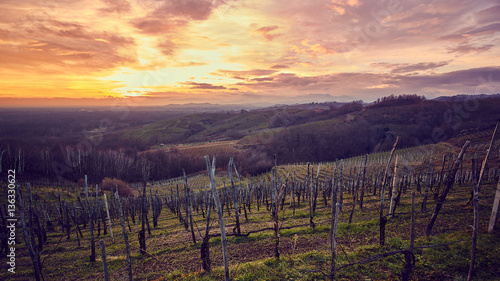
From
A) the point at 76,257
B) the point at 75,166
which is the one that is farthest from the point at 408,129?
the point at 75,166

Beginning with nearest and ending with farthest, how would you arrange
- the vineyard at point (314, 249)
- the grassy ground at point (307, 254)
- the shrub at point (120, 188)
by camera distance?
the vineyard at point (314, 249) → the grassy ground at point (307, 254) → the shrub at point (120, 188)

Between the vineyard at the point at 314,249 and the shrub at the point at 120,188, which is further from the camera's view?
the shrub at the point at 120,188

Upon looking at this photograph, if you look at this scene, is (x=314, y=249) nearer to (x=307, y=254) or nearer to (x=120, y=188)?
(x=307, y=254)

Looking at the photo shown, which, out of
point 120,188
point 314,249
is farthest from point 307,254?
point 120,188

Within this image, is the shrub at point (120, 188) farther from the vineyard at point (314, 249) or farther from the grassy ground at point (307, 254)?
the grassy ground at point (307, 254)

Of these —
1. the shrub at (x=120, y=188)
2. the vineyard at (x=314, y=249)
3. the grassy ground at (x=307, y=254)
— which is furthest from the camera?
the shrub at (x=120, y=188)

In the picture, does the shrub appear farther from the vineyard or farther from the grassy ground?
the grassy ground

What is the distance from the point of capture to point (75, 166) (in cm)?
6588

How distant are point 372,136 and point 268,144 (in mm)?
43513

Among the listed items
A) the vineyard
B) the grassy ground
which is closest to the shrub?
the vineyard

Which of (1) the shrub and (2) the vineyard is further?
(1) the shrub

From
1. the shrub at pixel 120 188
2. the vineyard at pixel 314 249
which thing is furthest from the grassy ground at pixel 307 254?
the shrub at pixel 120 188

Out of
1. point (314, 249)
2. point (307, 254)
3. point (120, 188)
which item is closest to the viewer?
point (307, 254)

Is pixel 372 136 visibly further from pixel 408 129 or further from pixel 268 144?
pixel 268 144
